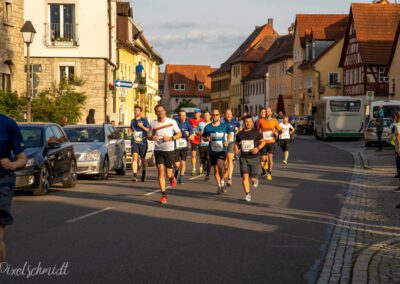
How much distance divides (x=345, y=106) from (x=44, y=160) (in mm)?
44157

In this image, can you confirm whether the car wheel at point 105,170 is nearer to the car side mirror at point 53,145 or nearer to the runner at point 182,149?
the runner at point 182,149

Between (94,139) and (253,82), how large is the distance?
330ft

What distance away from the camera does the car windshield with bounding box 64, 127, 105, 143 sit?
2342 centimetres

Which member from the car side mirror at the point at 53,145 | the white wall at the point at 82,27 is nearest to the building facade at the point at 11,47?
the white wall at the point at 82,27

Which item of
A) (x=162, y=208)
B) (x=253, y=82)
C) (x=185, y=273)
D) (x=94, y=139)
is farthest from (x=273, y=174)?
(x=253, y=82)

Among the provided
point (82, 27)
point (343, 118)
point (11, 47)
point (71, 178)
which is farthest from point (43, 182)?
point (343, 118)

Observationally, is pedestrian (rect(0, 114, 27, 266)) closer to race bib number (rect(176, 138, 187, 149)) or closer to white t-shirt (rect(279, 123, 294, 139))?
race bib number (rect(176, 138, 187, 149))

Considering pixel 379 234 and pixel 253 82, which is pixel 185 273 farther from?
pixel 253 82

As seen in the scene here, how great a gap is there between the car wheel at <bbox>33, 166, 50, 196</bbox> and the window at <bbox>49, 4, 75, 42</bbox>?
2794 centimetres

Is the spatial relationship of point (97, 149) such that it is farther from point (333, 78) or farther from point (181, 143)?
point (333, 78)

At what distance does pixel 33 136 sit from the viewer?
58.9 ft

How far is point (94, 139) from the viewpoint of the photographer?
23484 millimetres

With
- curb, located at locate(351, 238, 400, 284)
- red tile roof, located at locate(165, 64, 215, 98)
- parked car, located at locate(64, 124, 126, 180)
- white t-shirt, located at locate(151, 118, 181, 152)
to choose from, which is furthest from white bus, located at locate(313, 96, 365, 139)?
red tile roof, located at locate(165, 64, 215, 98)

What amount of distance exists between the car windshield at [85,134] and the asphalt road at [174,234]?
373 centimetres
